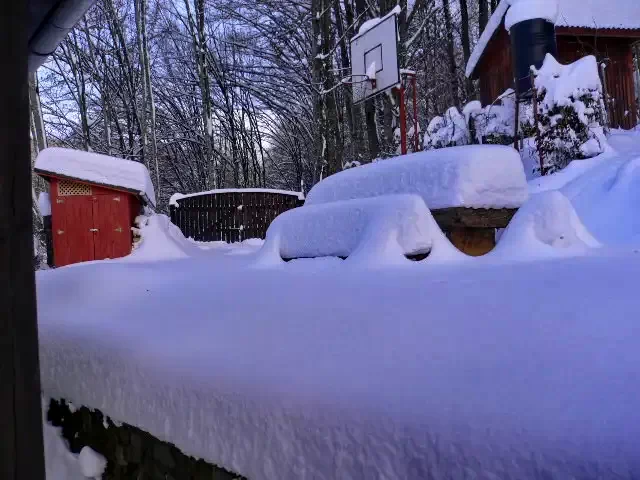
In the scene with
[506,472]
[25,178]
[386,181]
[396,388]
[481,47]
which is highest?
[481,47]

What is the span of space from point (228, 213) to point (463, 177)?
415 inches

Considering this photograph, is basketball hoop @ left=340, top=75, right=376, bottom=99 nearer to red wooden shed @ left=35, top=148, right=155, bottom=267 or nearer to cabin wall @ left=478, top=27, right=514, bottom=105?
cabin wall @ left=478, top=27, right=514, bottom=105

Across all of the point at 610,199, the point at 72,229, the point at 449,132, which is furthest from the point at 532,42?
the point at 72,229

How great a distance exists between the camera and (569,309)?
2113 millimetres

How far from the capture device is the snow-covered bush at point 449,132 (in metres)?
10.1

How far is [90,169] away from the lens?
10281 millimetres

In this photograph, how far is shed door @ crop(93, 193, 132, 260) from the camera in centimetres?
1035

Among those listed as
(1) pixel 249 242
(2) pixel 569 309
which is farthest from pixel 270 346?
(1) pixel 249 242

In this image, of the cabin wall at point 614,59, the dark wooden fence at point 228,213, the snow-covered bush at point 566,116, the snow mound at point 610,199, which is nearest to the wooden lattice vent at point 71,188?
the dark wooden fence at point 228,213

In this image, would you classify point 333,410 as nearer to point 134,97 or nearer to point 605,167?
point 605,167

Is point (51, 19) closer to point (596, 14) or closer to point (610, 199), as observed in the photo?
point (610, 199)

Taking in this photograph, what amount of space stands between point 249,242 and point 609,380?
12.4 meters

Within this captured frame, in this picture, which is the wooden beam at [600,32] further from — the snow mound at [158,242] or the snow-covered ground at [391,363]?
the snow-covered ground at [391,363]

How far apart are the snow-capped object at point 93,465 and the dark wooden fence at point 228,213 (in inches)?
458
